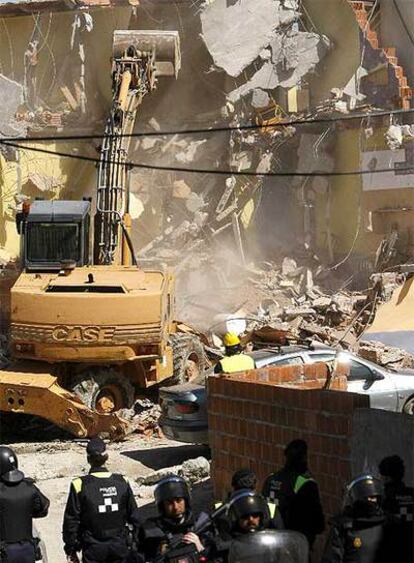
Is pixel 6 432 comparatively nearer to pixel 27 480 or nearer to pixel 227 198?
pixel 27 480

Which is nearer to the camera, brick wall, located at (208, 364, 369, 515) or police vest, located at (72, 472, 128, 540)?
police vest, located at (72, 472, 128, 540)

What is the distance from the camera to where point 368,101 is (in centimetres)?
2941

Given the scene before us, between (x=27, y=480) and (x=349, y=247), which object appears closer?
(x=27, y=480)

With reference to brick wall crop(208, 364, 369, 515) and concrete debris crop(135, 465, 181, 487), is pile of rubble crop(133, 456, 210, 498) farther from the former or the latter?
brick wall crop(208, 364, 369, 515)

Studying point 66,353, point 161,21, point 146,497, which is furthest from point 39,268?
point 161,21

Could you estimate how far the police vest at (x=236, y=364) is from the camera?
38.3 feet

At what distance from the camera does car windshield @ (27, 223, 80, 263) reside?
1773cm

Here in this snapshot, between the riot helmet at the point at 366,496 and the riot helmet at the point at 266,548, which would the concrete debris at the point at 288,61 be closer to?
the riot helmet at the point at 366,496

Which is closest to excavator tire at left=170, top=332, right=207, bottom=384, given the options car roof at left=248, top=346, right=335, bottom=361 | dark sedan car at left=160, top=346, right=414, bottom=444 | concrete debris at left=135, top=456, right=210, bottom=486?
dark sedan car at left=160, top=346, right=414, bottom=444

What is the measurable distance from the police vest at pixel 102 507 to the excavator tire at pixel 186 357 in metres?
11.3

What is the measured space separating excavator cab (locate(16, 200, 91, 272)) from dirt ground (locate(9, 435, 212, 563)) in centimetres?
302

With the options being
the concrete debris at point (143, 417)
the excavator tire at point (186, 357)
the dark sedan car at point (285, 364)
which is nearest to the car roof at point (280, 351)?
the dark sedan car at point (285, 364)

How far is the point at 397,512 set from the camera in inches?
236

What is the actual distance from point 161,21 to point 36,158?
5.38 m
